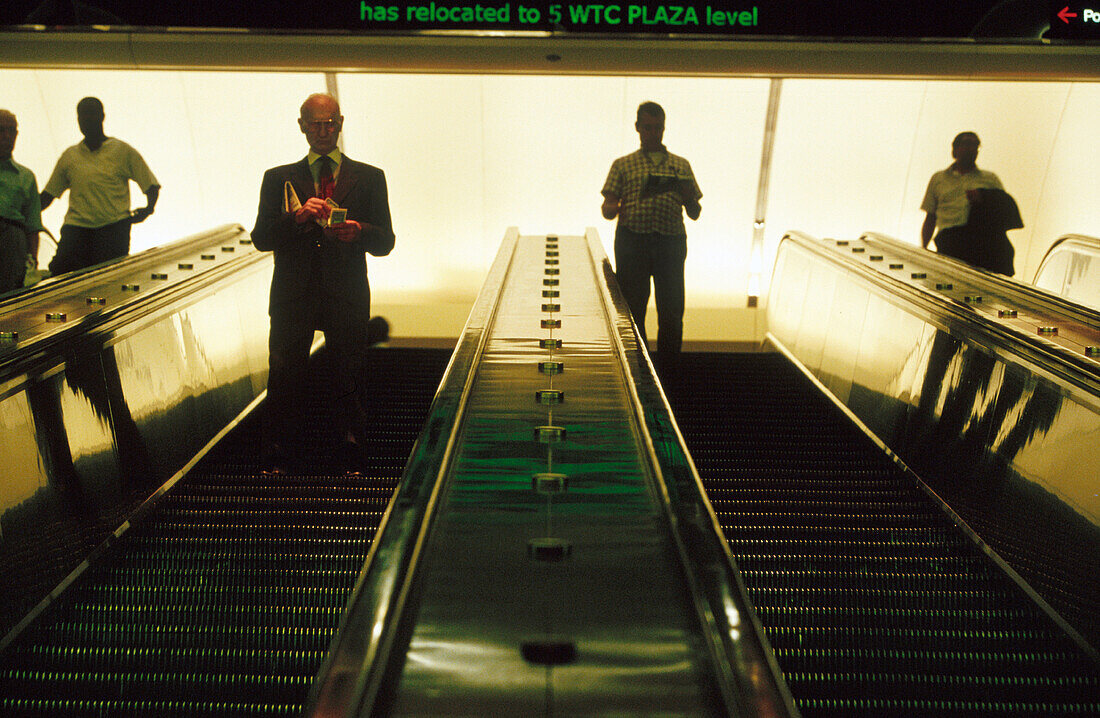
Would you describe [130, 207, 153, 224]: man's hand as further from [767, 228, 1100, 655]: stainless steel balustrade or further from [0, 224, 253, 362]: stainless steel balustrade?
[767, 228, 1100, 655]: stainless steel balustrade

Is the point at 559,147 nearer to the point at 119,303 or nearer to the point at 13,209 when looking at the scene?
the point at 13,209

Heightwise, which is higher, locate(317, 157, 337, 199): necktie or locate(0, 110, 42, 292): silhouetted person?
locate(317, 157, 337, 199): necktie

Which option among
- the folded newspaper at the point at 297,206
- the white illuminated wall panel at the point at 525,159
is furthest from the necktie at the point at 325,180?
the white illuminated wall panel at the point at 525,159

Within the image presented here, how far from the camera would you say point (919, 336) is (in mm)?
3727

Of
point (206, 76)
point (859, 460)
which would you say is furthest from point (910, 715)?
point (206, 76)

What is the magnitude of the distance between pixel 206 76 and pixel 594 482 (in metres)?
8.13

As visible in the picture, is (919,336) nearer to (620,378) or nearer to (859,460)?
(859,460)

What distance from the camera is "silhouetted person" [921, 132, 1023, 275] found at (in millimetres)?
5754

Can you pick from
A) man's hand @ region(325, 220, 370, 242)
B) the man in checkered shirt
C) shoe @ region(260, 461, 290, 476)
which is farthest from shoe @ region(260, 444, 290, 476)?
the man in checkered shirt

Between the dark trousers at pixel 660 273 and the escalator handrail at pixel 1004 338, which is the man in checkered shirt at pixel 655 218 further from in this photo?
the escalator handrail at pixel 1004 338

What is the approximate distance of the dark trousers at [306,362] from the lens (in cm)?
341

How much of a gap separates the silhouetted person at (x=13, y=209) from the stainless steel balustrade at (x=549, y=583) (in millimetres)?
4125

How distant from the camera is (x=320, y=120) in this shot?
10.5ft

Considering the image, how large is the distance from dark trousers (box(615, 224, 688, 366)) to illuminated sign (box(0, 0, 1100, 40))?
1331mm
